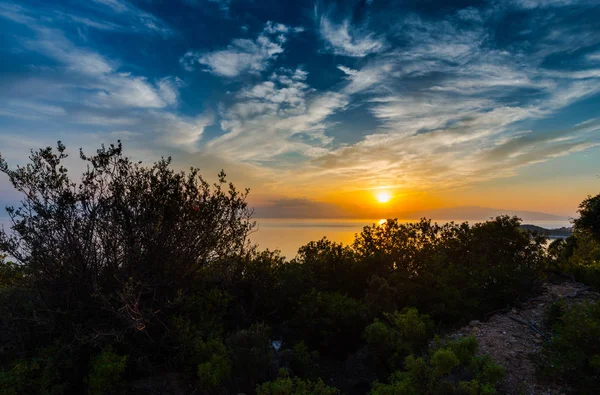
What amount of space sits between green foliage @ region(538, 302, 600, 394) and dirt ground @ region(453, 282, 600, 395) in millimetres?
400

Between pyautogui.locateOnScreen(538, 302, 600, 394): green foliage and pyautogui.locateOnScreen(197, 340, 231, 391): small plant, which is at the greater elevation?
pyautogui.locateOnScreen(538, 302, 600, 394): green foliage

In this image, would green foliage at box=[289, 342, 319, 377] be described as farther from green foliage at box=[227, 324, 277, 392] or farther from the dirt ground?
the dirt ground

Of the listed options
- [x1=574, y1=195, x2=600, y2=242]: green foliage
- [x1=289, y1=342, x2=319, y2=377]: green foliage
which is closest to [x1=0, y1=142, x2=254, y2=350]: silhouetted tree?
[x1=289, y1=342, x2=319, y2=377]: green foliage

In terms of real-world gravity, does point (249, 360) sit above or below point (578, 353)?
below

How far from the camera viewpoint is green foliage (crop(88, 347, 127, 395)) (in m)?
7.01

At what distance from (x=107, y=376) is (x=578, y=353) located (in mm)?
8802

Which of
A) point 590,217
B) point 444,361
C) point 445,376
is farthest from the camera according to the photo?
point 590,217

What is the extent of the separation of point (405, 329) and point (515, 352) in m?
2.26

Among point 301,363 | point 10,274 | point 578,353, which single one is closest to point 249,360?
point 301,363

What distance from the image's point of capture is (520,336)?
26.3 feet

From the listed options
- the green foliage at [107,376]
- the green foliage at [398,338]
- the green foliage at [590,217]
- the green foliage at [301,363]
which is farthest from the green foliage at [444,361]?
the green foliage at [590,217]

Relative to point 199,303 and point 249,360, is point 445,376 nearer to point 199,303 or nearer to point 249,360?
point 249,360

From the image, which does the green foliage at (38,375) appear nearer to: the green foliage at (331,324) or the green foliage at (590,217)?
the green foliage at (331,324)

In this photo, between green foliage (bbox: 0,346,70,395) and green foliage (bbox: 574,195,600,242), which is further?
green foliage (bbox: 574,195,600,242)
